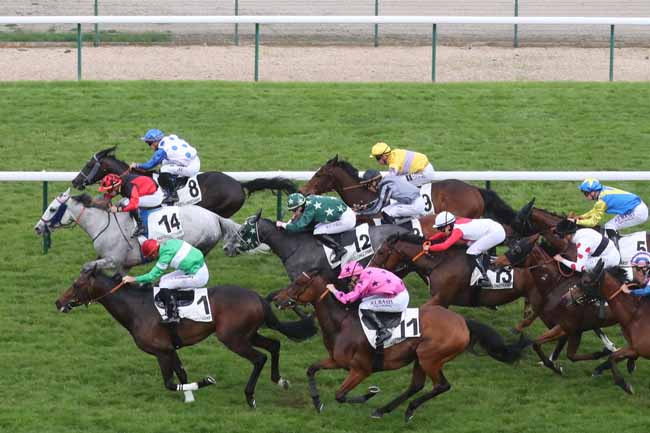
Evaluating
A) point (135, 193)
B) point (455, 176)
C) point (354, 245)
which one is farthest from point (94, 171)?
point (455, 176)

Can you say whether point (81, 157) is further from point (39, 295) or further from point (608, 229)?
point (608, 229)

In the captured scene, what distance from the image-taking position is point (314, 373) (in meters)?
11.0

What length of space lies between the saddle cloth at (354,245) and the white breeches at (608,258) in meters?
1.97

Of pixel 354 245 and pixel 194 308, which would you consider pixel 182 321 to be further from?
pixel 354 245

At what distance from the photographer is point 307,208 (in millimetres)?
12578

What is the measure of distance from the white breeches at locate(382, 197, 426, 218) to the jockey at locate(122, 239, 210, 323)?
8.22 feet

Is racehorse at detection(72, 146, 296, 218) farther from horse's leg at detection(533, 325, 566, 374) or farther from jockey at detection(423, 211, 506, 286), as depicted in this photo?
horse's leg at detection(533, 325, 566, 374)

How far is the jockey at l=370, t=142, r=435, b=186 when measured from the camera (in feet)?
44.2

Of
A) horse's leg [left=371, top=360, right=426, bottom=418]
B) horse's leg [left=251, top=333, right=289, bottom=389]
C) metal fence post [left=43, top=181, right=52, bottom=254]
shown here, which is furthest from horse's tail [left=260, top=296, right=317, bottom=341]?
metal fence post [left=43, top=181, right=52, bottom=254]

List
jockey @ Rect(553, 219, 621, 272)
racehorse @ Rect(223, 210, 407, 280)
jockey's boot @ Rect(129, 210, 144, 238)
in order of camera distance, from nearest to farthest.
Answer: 1. jockey @ Rect(553, 219, 621, 272)
2. racehorse @ Rect(223, 210, 407, 280)
3. jockey's boot @ Rect(129, 210, 144, 238)

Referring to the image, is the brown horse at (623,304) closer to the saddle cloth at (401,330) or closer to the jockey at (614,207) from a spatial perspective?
the saddle cloth at (401,330)

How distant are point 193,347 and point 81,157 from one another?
16.2 feet

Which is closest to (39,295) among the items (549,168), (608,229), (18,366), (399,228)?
(18,366)

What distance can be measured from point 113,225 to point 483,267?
3477 millimetres
